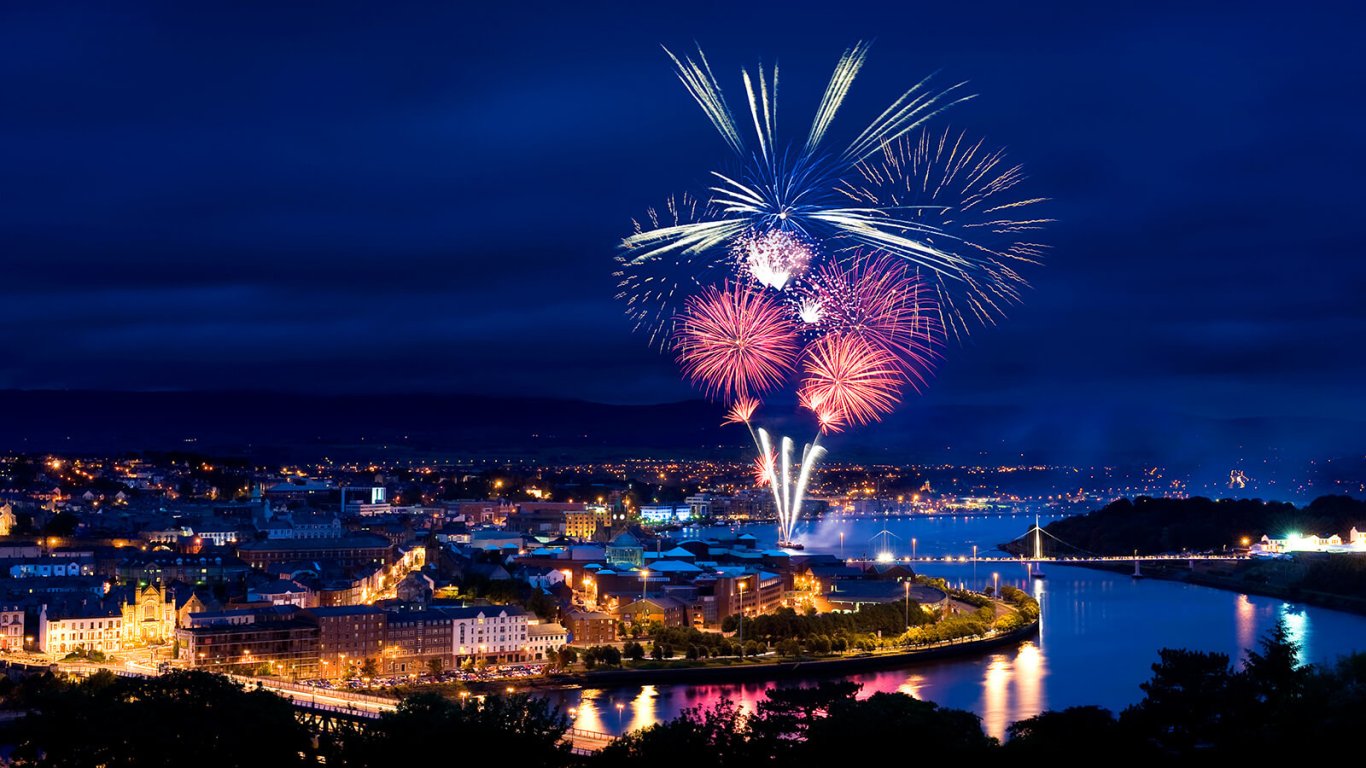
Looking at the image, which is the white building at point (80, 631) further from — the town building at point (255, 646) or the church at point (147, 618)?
the town building at point (255, 646)

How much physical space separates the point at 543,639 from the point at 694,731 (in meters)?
7.17

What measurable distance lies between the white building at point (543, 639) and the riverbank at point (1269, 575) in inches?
452

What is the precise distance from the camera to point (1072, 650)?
15.9 m

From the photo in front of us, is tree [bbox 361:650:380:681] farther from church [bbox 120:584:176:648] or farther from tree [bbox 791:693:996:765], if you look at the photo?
tree [bbox 791:693:996:765]

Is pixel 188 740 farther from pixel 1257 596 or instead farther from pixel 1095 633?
pixel 1257 596

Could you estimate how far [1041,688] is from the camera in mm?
13336

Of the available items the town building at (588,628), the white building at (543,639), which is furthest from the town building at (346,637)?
the town building at (588,628)

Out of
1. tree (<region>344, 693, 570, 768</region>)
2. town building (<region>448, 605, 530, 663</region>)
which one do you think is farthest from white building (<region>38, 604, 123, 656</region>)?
tree (<region>344, 693, 570, 768</region>)

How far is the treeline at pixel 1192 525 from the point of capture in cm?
3005

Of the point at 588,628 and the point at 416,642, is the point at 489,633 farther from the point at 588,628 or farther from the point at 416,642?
the point at 588,628

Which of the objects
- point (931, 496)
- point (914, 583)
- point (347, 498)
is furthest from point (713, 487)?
point (914, 583)

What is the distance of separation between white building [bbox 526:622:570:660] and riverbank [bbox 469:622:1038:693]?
1049mm

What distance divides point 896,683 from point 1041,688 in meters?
1.44

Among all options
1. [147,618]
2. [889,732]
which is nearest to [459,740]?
[889,732]
